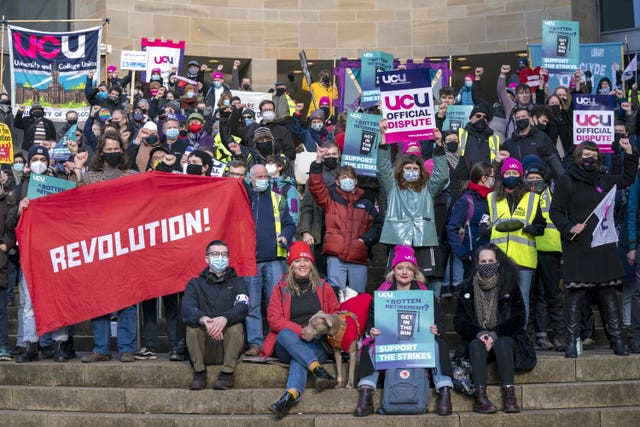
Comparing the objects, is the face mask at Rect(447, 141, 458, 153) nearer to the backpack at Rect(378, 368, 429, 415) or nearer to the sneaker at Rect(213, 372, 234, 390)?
the backpack at Rect(378, 368, 429, 415)

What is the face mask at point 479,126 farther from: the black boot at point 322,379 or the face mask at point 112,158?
the black boot at point 322,379

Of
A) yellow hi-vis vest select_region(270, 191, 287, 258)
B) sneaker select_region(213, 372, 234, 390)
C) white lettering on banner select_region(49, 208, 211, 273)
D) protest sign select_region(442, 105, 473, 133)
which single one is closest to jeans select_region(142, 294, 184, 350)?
white lettering on banner select_region(49, 208, 211, 273)

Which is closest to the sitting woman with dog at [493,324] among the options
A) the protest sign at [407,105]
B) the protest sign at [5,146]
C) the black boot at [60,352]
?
the protest sign at [407,105]

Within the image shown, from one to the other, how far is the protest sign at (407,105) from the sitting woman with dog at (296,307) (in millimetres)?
2270

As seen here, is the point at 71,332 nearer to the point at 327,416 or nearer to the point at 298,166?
the point at 327,416

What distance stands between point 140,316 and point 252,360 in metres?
2.58

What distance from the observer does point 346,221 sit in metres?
12.7

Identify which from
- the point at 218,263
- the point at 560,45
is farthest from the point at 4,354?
the point at 560,45

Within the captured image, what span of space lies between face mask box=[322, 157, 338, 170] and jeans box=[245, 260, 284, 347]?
1.44m

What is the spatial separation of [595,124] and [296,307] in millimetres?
4691

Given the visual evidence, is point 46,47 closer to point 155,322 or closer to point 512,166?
point 155,322

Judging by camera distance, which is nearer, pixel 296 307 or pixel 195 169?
pixel 296 307

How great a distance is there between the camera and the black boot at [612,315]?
11586 mm

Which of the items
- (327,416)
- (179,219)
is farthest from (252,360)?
(179,219)
